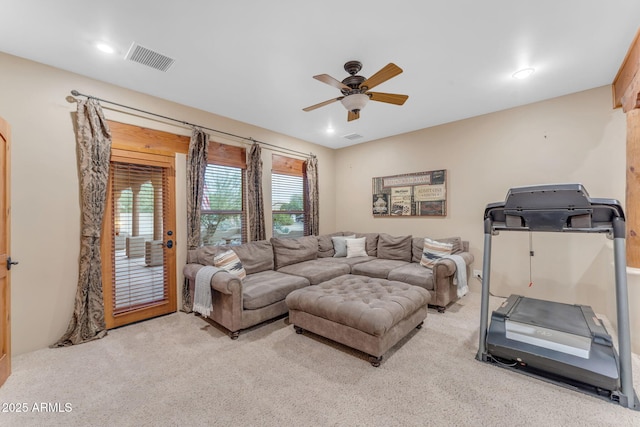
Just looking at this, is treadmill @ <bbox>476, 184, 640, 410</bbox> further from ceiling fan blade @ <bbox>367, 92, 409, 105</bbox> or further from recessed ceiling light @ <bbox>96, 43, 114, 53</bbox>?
recessed ceiling light @ <bbox>96, 43, 114, 53</bbox>

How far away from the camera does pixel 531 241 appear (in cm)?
382

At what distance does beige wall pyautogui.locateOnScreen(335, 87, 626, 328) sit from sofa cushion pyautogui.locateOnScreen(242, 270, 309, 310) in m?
2.60

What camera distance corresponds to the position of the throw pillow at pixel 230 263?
3438mm

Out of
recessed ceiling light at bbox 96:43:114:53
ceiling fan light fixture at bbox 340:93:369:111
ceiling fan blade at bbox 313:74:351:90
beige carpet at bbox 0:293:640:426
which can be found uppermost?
recessed ceiling light at bbox 96:43:114:53

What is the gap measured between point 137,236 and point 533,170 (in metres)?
5.36

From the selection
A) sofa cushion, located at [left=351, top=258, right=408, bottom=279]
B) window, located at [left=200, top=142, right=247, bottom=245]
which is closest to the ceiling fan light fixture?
window, located at [left=200, top=142, right=247, bottom=245]

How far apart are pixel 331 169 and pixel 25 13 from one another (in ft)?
16.2

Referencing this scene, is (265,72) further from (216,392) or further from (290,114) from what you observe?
(216,392)

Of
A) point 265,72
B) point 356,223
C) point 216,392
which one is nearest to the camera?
point 216,392

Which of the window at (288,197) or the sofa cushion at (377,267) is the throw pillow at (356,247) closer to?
the sofa cushion at (377,267)

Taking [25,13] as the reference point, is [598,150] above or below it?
below

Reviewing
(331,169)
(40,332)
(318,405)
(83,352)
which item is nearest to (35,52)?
(40,332)

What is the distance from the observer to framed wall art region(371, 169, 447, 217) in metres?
4.70

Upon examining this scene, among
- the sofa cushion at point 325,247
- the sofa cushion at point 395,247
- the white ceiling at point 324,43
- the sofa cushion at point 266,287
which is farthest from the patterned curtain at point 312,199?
the white ceiling at point 324,43
